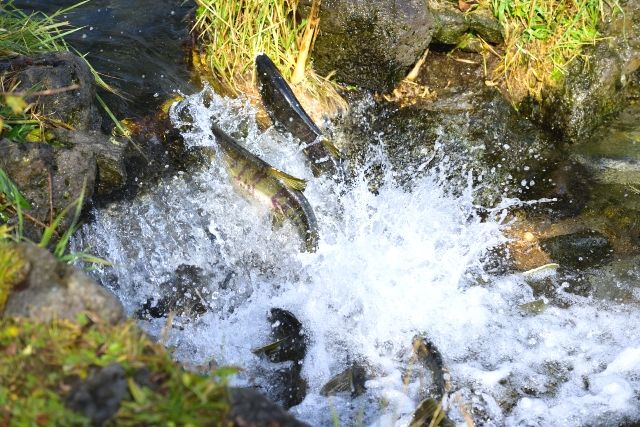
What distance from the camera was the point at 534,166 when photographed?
6.54 meters

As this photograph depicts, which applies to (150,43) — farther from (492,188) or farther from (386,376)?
(386,376)

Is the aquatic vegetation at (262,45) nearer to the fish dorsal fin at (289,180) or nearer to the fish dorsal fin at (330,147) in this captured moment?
the fish dorsal fin at (330,147)

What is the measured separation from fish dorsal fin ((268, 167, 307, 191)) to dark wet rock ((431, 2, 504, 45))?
8.58ft

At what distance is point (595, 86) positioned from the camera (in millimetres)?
6781

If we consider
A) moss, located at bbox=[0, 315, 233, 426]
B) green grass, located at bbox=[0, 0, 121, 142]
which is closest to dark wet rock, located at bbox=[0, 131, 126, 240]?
green grass, located at bbox=[0, 0, 121, 142]

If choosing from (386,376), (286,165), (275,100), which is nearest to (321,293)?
(386,376)

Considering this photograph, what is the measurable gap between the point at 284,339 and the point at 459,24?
4.03 m

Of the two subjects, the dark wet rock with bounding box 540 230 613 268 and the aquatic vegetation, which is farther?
the aquatic vegetation

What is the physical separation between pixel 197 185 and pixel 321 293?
1.51m

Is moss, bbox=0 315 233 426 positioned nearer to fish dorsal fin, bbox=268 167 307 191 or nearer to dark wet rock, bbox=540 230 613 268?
fish dorsal fin, bbox=268 167 307 191

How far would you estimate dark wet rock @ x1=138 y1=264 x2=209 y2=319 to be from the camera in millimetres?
4988

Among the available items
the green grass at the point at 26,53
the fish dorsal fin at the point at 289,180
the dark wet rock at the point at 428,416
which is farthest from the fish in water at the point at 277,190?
the dark wet rock at the point at 428,416

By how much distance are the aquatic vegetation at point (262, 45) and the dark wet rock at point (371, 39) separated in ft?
0.62

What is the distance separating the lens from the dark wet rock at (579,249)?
5629mm
